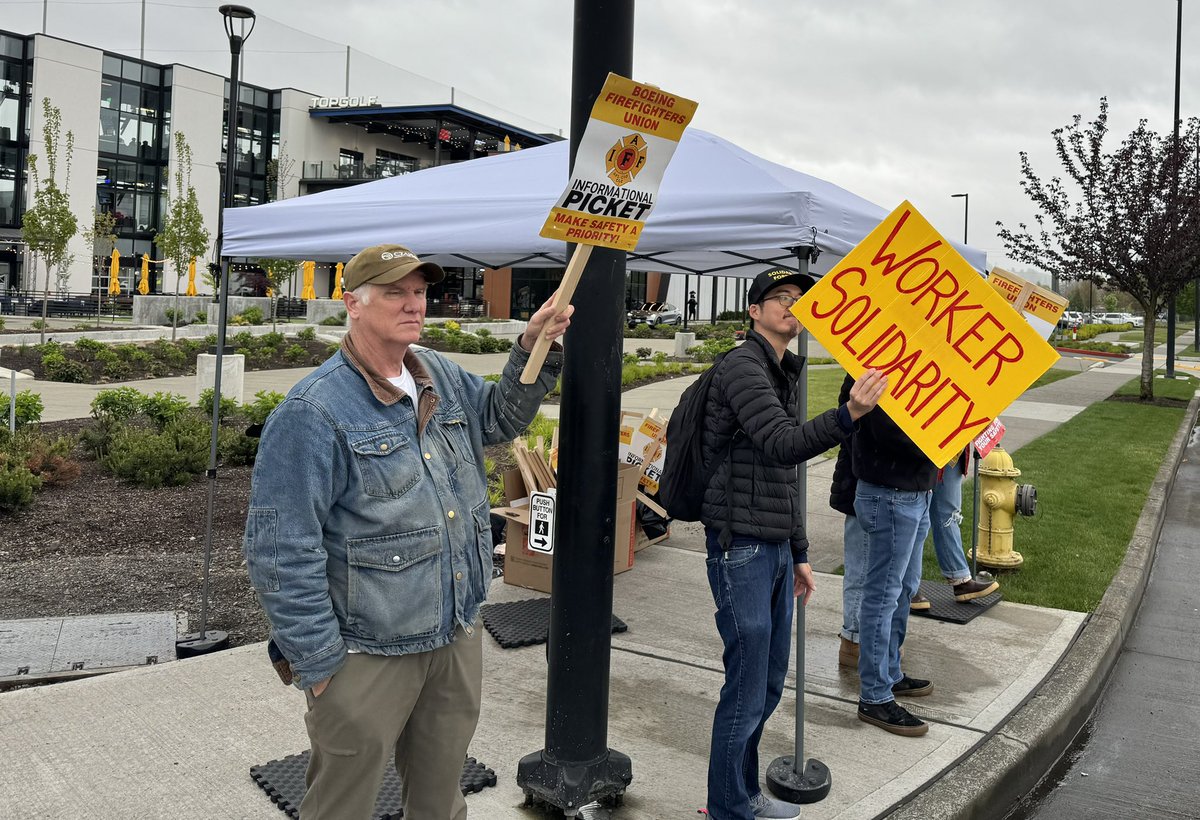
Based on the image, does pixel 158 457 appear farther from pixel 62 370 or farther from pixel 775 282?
pixel 62 370

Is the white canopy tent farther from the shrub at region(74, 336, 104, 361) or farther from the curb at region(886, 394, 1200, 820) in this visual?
the shrub at region(74, 336, 104, 361)

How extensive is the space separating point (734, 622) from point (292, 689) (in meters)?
2.39

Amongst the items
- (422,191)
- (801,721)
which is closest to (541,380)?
(801,721)

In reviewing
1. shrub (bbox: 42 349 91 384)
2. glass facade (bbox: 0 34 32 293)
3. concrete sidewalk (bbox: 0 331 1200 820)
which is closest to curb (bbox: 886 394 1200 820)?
concrete sidewalk (bbox: 0 331 1200 820)

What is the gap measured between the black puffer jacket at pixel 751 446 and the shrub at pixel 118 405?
33.1ft

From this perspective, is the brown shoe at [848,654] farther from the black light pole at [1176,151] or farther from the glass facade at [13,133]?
the glass facade at [13,133]

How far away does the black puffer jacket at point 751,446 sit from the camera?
A: 3387mm

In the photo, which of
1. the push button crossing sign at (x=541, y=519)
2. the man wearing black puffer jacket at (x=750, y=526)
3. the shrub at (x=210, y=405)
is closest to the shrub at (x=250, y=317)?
the shrub at (x=210, y=405)

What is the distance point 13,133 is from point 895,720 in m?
56.9

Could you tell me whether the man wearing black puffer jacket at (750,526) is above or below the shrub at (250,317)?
below

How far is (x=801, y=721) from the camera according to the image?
13.1 feet

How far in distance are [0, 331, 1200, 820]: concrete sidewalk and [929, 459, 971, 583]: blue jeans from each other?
398 millimetres

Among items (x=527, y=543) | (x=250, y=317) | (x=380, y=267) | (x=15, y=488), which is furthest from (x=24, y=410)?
(x=250, y=317)

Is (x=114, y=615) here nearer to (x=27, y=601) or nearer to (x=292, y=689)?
(x=27, y=601)
